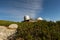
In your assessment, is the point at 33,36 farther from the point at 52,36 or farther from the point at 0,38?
the point at 0,38

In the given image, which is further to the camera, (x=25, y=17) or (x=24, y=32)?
(x=25, y=17)

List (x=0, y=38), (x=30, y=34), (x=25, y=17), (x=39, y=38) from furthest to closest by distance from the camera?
(x=25, y=17)
(x=0, y=38)
(x=30, y=34)
(x=39, y=38)

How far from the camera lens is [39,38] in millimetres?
12383

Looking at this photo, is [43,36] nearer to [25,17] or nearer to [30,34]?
[30,34]

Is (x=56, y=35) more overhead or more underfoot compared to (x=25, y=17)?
more underfoot

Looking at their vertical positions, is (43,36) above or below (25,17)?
below

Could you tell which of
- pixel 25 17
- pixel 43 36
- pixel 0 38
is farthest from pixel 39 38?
pixel 25 17

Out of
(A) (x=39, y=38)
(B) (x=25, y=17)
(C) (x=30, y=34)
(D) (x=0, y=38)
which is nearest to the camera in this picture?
(A) (x=39, y=38)

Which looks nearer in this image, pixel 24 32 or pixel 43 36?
pixel 43 36

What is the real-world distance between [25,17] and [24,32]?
2657 centimetres

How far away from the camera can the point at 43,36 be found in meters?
12.7

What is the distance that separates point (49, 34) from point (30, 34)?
153cm

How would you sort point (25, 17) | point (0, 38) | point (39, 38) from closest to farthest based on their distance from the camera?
point (39, 38)
point (0, 38)
point (25, 17)

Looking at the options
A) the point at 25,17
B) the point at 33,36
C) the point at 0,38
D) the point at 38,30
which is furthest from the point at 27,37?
the point at 25,17
